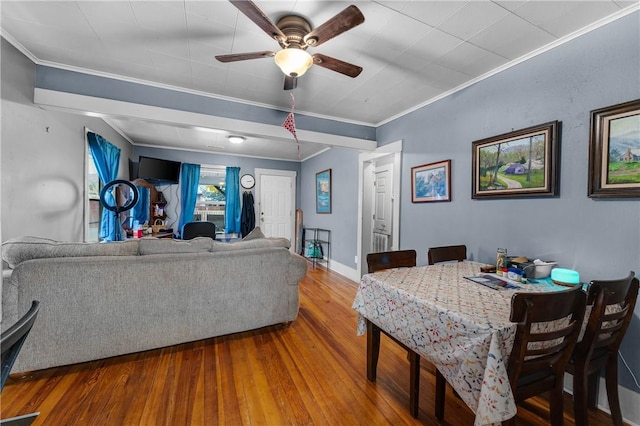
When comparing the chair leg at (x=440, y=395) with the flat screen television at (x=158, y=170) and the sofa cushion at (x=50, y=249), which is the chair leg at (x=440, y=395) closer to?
the sofa cushion at (x=50, y=249)

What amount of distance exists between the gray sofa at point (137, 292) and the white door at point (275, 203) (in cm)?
371

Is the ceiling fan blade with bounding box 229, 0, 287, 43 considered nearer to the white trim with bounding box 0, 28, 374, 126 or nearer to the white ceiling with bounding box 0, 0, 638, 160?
the white ceiling with bounding box 0, 0, 638, 160

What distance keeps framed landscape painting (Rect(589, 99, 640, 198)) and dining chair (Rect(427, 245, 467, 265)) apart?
97cm

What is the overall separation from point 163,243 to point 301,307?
1716mm

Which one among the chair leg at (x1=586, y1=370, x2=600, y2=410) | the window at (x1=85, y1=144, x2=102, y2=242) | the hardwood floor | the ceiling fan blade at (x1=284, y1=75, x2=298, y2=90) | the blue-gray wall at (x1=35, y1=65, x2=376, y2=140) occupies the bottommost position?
the hardwood floor

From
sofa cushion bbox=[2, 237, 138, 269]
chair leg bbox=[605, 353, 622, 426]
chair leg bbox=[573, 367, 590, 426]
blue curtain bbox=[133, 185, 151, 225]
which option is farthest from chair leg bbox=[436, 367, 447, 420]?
blue curtain bbox=[133, 185, 151, 225]

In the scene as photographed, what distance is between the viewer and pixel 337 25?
1.48 meters

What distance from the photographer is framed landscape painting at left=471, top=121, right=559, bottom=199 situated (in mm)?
1894

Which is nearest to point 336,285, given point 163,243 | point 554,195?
point 163,243

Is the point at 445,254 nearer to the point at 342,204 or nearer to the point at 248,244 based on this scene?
the point at 248,244

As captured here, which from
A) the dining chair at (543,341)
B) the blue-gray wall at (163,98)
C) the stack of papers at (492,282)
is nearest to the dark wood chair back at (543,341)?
the dining chair at (543,341)

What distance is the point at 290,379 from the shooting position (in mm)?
1795

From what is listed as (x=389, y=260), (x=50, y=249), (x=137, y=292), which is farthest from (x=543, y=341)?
(x=50, y=249)

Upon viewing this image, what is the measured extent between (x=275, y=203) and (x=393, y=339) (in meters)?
5.04
